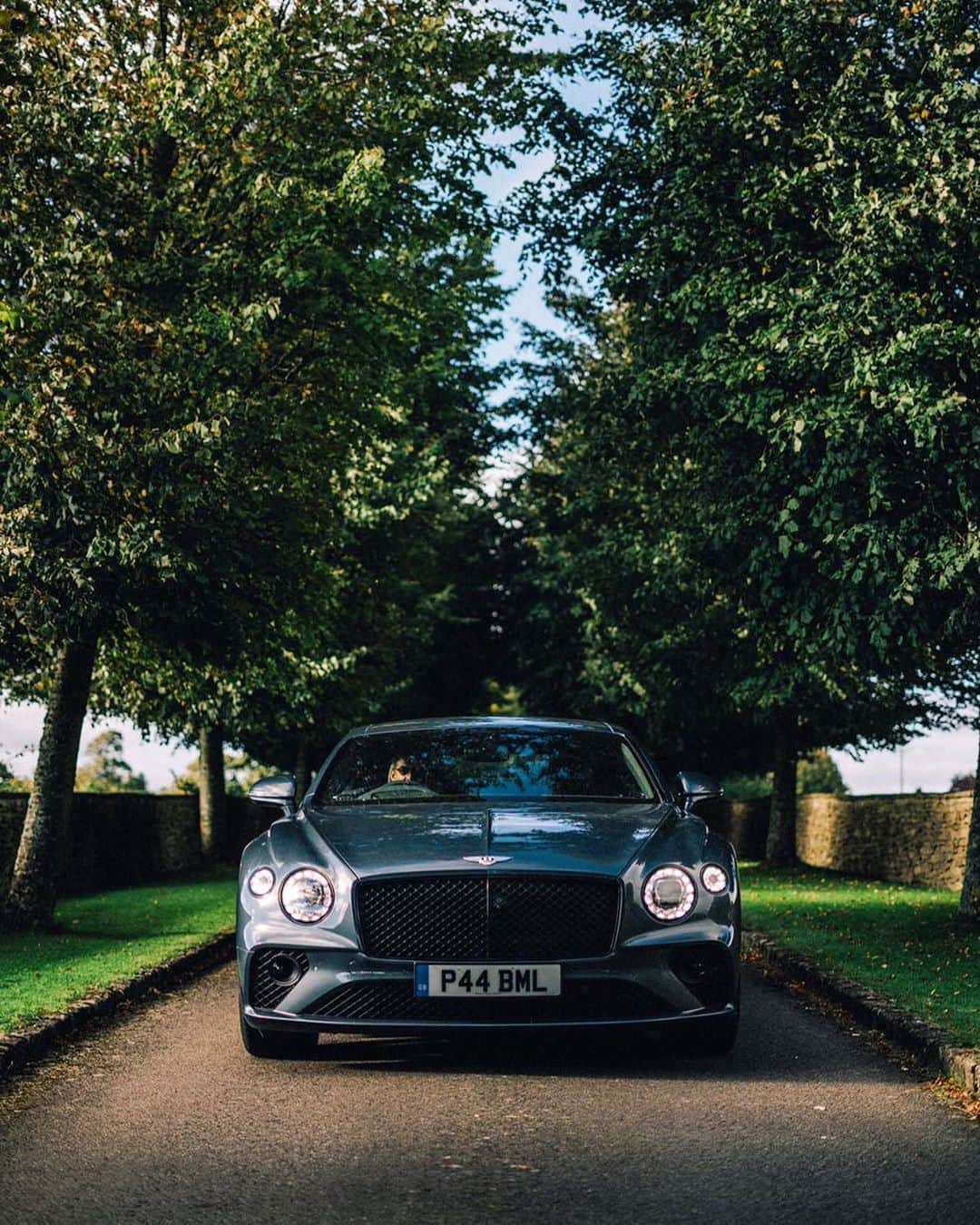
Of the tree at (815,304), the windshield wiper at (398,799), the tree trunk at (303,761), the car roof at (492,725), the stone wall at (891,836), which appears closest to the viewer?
the windshield wiper at (398,799)

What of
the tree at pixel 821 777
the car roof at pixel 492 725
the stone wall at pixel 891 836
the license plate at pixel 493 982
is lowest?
the tree at pixel 821 777

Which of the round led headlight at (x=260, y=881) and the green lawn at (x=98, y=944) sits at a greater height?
the round led headlight at (x=260, y=881)

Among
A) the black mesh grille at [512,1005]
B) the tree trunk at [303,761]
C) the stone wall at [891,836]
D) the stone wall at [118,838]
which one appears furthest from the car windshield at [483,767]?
the tree trunk at [303,761]

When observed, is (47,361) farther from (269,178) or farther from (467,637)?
(467,637)

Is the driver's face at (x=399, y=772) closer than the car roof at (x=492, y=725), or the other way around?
the driver's face at (x=399, y=772)

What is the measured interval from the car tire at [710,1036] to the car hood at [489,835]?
805mm

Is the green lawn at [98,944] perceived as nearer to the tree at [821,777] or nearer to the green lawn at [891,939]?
the green lawn at [891,939]

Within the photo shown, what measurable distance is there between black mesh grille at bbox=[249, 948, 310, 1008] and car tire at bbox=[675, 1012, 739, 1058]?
69.4 inches

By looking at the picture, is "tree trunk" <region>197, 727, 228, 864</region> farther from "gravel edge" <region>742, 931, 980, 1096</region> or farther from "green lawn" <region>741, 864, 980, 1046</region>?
"gravel edge" <region>742, 931, 980, 1096</region>

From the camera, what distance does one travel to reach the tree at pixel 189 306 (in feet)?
40.3

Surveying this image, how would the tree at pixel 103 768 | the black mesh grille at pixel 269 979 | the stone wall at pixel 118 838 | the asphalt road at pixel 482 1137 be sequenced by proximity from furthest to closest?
the tree at pixel 103 768, the stone wall at pixel 118 838, the black mesh grille at pixel 269 979, the asphalt road at pixel 482 1137

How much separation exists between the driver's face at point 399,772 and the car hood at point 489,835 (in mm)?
446

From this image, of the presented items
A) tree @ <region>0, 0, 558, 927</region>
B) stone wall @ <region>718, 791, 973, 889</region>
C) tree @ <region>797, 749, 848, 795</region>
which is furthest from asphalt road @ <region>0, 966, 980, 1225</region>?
tree @ <region>797, 749, 848, 795</region>

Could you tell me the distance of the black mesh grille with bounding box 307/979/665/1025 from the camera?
6.42 m
